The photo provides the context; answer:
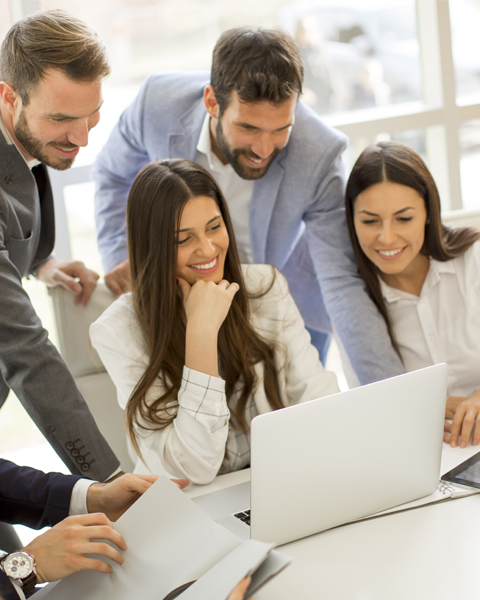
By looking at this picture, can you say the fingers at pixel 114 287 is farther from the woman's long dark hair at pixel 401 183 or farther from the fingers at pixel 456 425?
the fingers at pixel 456 425

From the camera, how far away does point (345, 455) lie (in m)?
0.96

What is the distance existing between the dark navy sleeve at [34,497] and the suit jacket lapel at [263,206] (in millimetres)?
1089

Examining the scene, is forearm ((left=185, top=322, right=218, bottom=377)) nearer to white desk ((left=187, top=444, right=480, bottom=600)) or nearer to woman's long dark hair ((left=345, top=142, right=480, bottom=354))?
white desk ((left=187, top=444, right=480, bottom=600))

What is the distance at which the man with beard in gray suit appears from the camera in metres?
1.30

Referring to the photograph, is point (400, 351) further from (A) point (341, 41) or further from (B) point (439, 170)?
(A) point (341, 41)

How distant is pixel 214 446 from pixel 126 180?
115 cm

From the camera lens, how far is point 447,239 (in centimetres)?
184

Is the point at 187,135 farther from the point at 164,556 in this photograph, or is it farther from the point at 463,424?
the point at 164,556

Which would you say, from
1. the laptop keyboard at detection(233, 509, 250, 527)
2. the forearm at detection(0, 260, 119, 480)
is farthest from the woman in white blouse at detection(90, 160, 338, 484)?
the laptop keyboard at detection(233, 509, 250, 527)

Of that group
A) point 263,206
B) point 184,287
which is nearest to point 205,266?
point 184,287

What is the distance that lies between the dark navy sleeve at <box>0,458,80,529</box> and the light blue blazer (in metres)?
0.96

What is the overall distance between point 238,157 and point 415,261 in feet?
2.11

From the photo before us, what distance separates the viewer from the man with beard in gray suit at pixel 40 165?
1.30 metres

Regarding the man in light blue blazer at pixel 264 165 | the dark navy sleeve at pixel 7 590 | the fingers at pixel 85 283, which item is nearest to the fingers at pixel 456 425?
the man in light blue blazer at pixel 264 165
